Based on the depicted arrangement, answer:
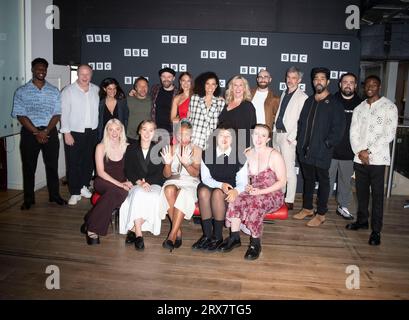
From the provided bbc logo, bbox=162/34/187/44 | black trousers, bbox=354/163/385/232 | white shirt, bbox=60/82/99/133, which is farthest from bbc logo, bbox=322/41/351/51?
white shirt, bbox=60/82/99/133

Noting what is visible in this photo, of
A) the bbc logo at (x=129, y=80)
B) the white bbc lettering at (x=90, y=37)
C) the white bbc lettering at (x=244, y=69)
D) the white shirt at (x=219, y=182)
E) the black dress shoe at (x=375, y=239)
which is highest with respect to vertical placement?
the white bbc lettering at (x=90, y=37)

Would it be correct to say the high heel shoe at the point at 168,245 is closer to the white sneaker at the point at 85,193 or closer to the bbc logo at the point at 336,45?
the white sneaker at the point at 85,193

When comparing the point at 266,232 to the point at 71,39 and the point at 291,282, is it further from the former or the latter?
the point at 71,39

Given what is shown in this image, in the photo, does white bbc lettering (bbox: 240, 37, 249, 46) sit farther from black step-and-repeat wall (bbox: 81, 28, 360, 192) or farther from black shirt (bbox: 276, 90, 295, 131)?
black shirt (bbox: 276, 90, 295, 131)

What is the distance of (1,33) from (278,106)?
3507mm

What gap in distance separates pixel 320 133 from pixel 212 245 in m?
1.69

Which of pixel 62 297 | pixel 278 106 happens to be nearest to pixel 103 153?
pixel 62 297

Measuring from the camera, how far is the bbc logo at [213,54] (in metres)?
5.68

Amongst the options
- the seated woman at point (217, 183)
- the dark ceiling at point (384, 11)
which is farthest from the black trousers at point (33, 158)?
the dark ceiling at point (384, 11)

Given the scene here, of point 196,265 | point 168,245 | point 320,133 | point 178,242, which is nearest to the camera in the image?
point 196,265

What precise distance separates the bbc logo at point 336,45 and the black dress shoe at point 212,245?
3393 millimetres

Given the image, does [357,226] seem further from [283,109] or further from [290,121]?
[283,109]

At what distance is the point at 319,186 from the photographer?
441cm

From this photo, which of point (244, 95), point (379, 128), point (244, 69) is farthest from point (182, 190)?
point (244, 69)
